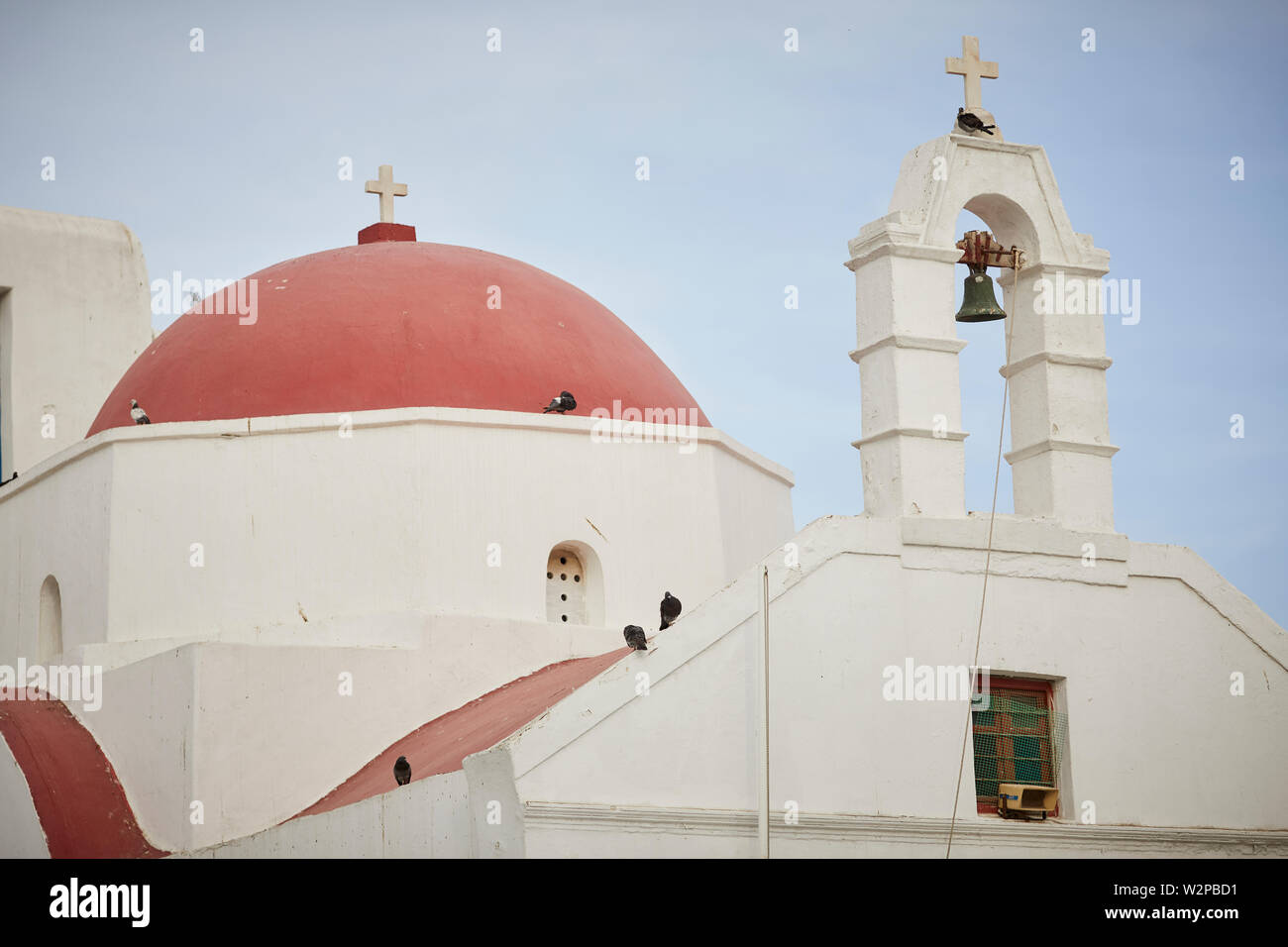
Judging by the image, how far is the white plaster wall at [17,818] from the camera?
1185 cm

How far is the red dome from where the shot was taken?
13.8m

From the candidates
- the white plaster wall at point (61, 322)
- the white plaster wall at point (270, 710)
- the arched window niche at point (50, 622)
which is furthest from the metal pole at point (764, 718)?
the white plaster wall at point (61, 322)

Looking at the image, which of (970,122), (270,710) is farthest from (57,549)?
(970,122)

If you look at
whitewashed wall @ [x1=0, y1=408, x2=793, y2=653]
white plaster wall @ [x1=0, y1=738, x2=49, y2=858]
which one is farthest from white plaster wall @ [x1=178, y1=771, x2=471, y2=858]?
whitewashed wall @ [x1=0, y1=408, x2=793, y2=653]

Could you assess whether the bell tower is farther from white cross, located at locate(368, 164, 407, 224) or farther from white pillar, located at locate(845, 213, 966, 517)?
white cross, located at locate(368, 164, 407, 224)

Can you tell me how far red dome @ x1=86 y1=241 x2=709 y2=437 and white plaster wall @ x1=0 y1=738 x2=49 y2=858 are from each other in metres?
3.06

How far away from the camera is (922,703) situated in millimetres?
9461

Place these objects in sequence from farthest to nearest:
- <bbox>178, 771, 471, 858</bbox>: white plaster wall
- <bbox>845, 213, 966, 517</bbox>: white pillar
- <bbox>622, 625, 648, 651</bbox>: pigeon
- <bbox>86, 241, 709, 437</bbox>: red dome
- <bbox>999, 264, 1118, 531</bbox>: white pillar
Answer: <bbox>86, 241, 709, 437</bbox>: red dome < <bbox>999, 264, 1118, 531</bbox>: white pillar < <bbox>845, 213, 966, 517</bbox>: white pillar < <bbox>178, 771, 471, 858</bbox>: white plaster wall < <bbox>622, 625, 648, 651</bbox>: pigeon

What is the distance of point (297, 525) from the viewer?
1315cm

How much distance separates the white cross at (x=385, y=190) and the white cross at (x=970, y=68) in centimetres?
700

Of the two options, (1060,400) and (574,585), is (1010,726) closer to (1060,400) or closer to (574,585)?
(1060,400)
